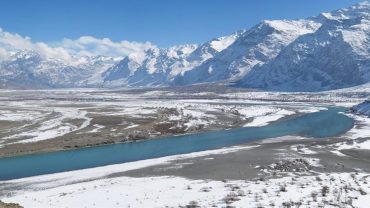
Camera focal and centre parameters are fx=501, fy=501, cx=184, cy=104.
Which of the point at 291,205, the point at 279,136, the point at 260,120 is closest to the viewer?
the point at 291,205

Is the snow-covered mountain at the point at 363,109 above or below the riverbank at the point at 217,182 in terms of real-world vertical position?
below

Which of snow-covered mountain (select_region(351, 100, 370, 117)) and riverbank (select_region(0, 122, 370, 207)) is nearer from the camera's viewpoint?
riverbank (select_region(0, 122, 370, 207))

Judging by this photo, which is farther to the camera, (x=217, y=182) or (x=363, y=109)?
(x=363, y=109)

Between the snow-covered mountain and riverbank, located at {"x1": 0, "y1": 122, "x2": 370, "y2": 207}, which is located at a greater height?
riverbank, located at {"x1": 0, "y1": 122, "x2": 370, "y2": 207}

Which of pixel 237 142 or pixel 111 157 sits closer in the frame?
pixel 111 157

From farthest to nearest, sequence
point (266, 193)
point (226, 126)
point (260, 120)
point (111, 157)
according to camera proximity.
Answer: point (260, 120) < point (226, 126) < point (111, 157) < point (266, 193)

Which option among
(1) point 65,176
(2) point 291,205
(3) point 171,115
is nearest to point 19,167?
(1) point 65,176

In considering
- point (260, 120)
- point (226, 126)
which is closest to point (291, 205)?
point (226, 126)

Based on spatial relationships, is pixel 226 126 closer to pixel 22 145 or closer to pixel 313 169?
pixel 22 145

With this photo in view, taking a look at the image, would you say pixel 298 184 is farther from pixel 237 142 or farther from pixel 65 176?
pixel 237 142

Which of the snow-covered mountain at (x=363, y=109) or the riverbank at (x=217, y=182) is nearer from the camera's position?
the riverbank at (x=217, y=182)

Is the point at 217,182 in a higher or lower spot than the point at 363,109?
higher
